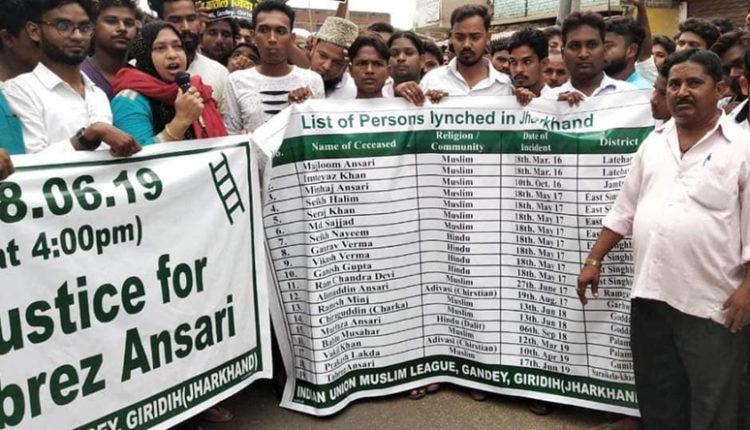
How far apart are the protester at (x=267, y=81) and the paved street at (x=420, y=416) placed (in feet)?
5.47

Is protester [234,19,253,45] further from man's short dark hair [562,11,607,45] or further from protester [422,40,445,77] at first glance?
man's short dark hair [562,11,607,45]

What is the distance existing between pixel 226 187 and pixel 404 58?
6.15 ft

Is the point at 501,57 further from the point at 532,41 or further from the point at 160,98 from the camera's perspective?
the point at 160,98

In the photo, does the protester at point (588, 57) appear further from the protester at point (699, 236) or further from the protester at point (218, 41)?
the protester at point (218, 41)

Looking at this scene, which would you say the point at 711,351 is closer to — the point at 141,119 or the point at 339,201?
the point at 339,201

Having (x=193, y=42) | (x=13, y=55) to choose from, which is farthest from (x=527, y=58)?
(x=13, y=55)

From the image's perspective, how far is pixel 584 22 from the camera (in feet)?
11.5

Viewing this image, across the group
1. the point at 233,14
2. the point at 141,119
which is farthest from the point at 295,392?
the point at 233,14

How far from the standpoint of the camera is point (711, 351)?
243cm

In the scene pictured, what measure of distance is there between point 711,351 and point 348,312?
5.71 ft

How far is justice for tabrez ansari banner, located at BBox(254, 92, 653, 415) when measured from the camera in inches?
122

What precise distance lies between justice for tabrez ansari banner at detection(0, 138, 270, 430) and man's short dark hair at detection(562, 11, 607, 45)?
203 cm

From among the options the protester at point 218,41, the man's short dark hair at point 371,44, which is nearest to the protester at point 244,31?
the protester at point 218,41

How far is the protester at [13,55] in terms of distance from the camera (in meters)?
2.41
